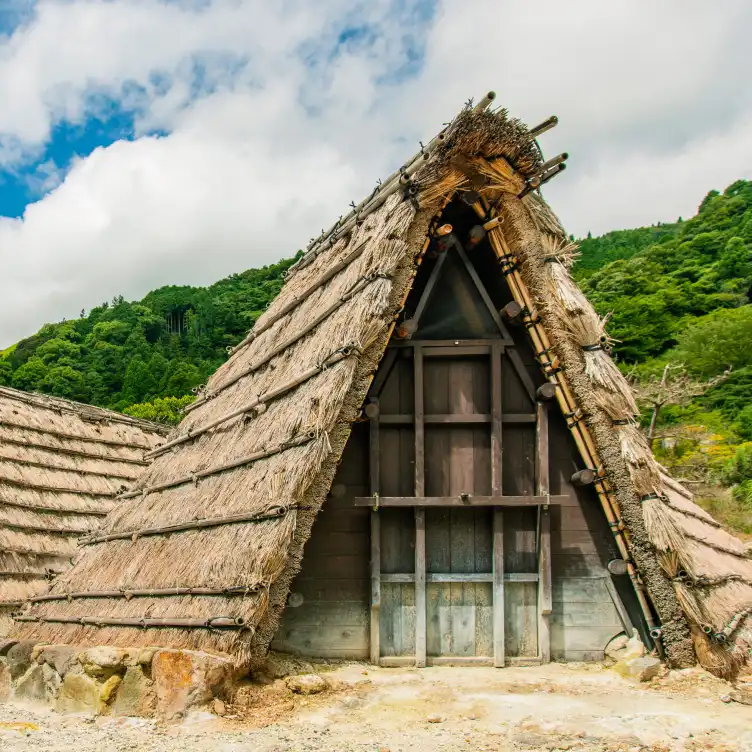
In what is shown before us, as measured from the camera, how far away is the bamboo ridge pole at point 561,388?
23.1 feet

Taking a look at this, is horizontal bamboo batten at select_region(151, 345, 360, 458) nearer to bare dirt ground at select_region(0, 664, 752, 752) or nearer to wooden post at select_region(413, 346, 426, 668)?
wooden post at select_region(413, 346, 426, 668)

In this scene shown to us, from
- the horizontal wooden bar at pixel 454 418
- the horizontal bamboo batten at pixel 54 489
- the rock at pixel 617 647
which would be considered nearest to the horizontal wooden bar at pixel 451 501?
the horizontal wooden bar at pixel 454 418

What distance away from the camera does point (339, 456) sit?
6.24m

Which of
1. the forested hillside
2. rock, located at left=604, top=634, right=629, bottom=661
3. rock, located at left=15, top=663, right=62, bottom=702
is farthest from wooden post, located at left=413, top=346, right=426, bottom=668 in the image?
the forested hillside

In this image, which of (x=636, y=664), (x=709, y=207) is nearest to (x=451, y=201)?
(x=636, y=664)

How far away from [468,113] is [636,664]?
5.18m

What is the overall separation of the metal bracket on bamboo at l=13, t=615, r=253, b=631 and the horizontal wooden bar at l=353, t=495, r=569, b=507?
193 centimetres

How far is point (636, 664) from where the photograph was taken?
6.59m

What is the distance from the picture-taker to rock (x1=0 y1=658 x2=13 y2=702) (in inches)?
269

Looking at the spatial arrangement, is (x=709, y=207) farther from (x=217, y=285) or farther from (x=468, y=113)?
(x=468, y=113)

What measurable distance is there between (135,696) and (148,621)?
2.62ft

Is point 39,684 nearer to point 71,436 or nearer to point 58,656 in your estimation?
point 58,656

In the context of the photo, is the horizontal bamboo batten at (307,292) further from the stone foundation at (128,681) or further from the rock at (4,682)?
the rock at (4,682)

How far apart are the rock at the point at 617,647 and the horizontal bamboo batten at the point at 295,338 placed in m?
4.17
